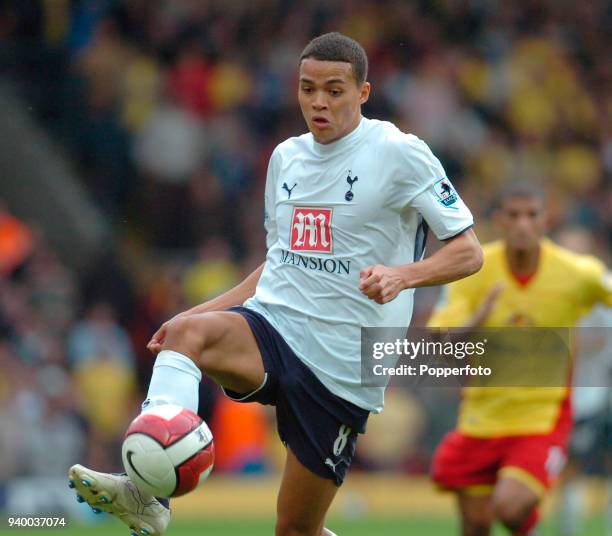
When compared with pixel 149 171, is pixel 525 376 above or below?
below

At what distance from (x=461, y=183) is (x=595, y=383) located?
5.29 m

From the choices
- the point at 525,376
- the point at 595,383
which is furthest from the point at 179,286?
the point at 525,376

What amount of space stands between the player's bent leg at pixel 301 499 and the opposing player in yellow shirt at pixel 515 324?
7.59ft

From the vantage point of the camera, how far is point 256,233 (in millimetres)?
15422

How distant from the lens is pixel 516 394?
28.6 feet

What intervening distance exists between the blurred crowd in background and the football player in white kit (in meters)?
7.32

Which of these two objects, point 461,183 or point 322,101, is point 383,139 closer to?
point 322,101

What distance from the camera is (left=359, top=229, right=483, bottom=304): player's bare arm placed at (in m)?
5.63

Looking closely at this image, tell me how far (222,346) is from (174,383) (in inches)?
14.8

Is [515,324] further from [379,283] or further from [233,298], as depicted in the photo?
[379,283]

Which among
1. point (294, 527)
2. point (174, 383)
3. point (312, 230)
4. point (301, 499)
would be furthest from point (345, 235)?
point (294, 527)

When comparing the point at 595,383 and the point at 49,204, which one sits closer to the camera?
the point at 595,383

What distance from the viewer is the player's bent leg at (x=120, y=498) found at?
5.85 metres

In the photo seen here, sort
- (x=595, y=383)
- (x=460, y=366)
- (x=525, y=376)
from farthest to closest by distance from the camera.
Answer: (x=595, y=383) → (x=525, y=376) → (x=460, y=366)
